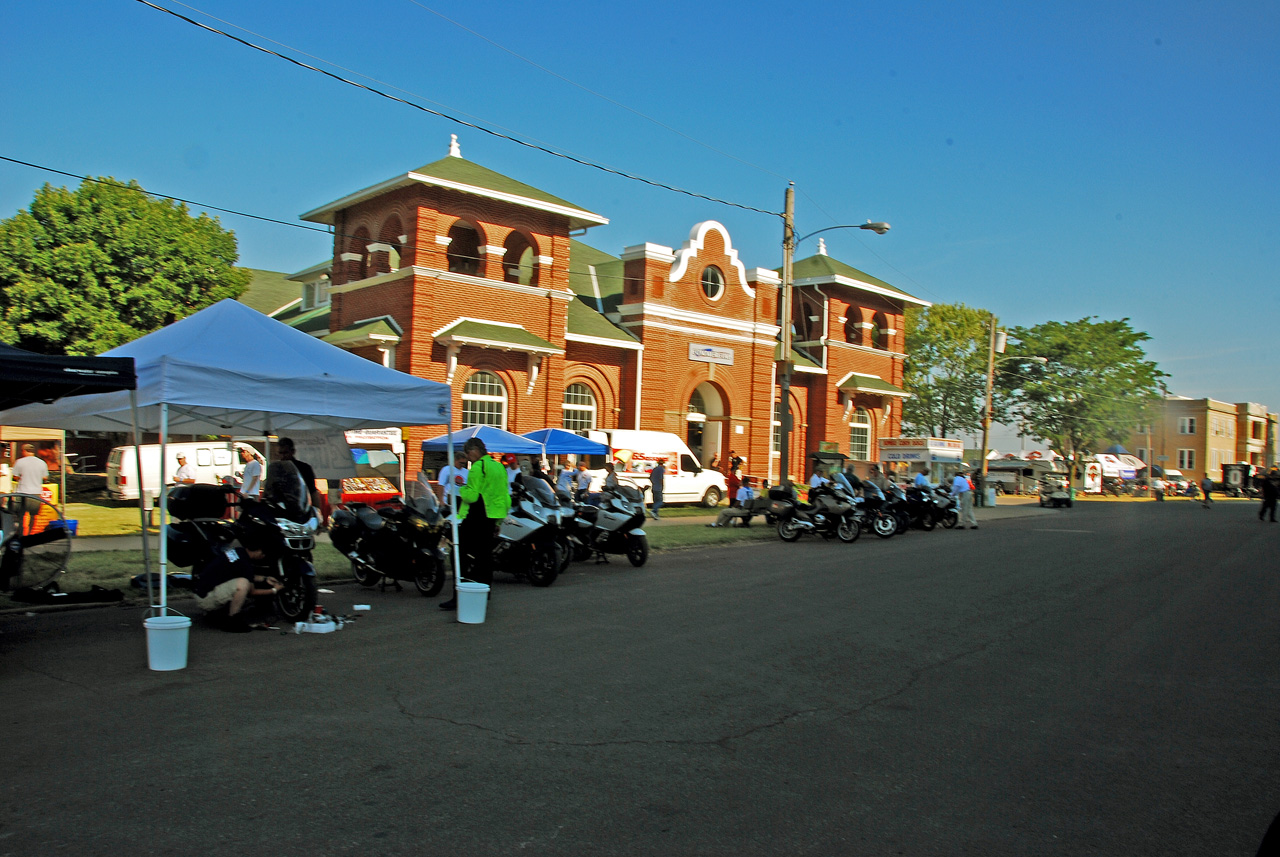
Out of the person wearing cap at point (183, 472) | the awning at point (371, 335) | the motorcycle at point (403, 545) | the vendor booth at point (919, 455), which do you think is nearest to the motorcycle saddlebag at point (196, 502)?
the motorcycle at point (403, 545)

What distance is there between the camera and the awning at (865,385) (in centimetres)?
4056

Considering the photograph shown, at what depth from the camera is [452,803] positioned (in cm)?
416

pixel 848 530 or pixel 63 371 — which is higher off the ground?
pixel 63 371

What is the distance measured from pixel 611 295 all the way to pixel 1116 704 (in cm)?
3014

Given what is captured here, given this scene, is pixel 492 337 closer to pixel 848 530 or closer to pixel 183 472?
pixel 183 472

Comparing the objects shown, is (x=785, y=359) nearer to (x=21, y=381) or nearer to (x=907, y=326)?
(x=21, y=381)

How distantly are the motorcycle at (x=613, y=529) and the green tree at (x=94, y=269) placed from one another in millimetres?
18217

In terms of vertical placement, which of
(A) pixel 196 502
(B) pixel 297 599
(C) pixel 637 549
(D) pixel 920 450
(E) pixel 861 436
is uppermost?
(E) pixel 861 436

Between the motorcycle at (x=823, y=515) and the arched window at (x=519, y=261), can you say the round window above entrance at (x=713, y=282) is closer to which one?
the arched window at (x=519, y=261)

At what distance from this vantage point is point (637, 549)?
570 inches

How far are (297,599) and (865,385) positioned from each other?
35.1m

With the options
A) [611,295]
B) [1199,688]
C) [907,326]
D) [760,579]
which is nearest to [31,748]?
[1199,688]

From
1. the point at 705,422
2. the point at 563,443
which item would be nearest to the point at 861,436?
the point at 705,422

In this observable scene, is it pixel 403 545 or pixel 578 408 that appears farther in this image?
pixel 578 408
